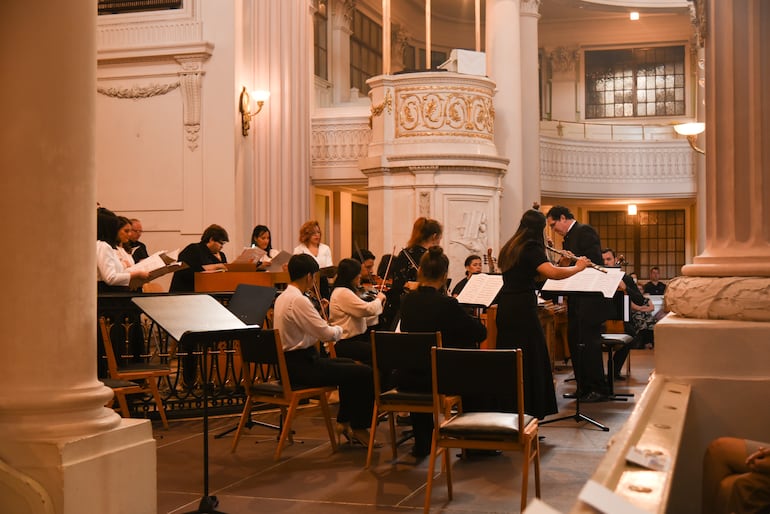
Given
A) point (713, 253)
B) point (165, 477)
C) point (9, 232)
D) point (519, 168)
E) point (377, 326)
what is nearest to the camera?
point (9, 232)

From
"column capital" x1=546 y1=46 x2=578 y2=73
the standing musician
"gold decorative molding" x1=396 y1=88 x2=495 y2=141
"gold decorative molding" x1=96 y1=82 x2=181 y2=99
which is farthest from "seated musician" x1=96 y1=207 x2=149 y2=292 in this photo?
"column capital" x1=546 y1=46 x2=578 y2=73

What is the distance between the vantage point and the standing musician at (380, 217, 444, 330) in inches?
297

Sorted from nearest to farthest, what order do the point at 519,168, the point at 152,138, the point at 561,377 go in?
the point at 561,377 < the point at 152,138 < the point at 519,168

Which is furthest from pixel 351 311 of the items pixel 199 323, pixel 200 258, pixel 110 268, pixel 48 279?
pixel 48 279

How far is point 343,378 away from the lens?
6.20 metres

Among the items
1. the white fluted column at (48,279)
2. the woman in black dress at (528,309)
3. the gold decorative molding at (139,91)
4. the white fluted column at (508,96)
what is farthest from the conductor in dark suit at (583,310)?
the white fluted column at (508,96)

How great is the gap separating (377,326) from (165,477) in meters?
3.06

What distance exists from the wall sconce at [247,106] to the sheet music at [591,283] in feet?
22.2

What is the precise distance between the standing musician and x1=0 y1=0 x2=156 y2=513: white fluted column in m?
3.94

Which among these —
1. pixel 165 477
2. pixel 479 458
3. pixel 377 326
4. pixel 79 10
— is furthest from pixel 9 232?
pixel 377 326

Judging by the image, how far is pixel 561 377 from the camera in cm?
1054

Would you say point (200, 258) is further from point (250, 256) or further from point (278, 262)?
point (278, 262)

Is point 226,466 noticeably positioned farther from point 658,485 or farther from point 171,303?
point 658,485

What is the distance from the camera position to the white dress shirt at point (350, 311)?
685 centimetres
